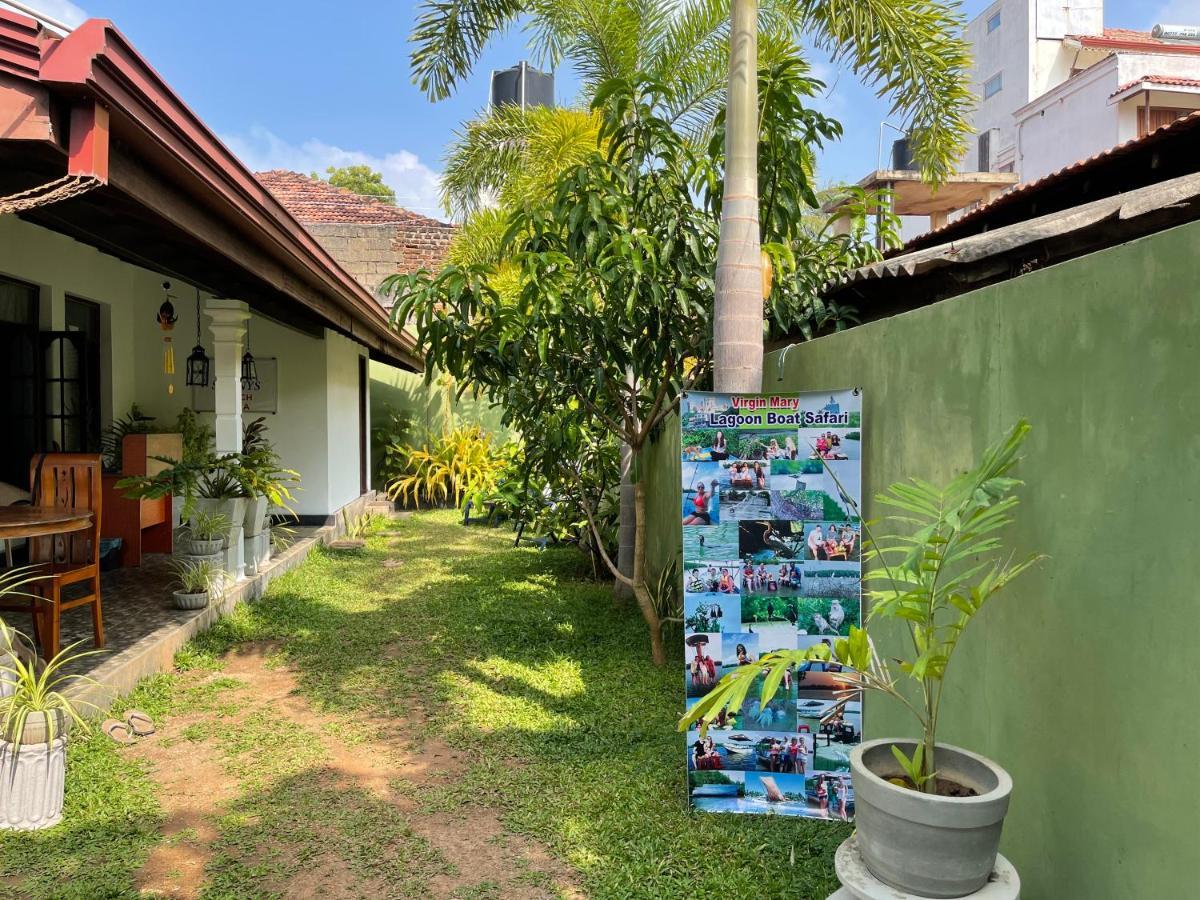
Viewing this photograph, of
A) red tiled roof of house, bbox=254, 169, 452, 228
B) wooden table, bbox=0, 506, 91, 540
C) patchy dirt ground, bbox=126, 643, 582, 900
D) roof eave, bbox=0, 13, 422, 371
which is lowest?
patchy dirt ground, bbox=126, 643, 582, 900

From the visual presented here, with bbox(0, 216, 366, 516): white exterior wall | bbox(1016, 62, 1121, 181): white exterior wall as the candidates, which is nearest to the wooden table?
bbox(0, 216, 366, 516): white exterior wall

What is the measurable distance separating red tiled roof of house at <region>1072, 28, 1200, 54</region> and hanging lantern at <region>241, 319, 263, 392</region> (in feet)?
56.8

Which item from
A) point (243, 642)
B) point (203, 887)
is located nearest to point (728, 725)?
point (203, 887)

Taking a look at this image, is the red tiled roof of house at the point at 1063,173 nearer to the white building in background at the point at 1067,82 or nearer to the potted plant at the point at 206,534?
the white building in background at the point at 1067,82

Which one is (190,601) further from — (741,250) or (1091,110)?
(1091,110)

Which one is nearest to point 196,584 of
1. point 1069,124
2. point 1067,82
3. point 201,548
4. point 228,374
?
point 201,548

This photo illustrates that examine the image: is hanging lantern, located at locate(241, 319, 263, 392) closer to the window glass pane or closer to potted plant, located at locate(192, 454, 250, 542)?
the window glass pane

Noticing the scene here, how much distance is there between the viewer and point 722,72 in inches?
306

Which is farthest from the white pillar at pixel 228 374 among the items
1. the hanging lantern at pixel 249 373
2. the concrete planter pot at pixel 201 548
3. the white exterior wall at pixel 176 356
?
the hanging lantern at pixel 249 373

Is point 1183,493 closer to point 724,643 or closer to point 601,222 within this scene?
point 724,643

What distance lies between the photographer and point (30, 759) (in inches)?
124

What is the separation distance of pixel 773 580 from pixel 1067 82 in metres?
16.7

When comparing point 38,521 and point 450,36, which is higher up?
point 450,36

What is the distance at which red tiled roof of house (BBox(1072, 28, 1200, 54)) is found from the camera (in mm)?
16438
